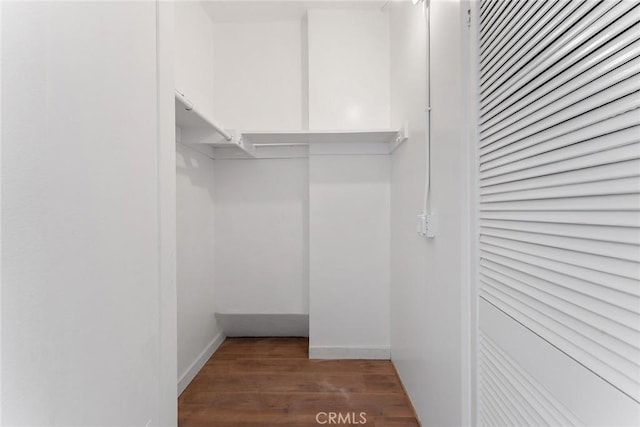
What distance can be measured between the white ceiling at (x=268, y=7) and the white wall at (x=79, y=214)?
1944mm

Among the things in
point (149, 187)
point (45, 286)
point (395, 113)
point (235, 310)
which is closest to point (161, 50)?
point (149, 187)

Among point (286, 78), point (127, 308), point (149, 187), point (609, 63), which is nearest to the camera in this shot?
point (609, 63)

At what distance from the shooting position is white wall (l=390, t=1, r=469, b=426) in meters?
1.24

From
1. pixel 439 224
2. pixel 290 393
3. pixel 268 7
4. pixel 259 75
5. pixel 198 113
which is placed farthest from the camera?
pixel 259 75

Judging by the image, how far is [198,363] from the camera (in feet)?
7.86

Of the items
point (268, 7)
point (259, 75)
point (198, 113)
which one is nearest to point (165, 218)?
point (198, 113)

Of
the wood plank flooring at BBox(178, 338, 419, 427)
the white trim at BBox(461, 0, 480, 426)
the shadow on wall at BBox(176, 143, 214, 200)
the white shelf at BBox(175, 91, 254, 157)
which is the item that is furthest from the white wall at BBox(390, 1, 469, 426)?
the shadow on wall at BBox(176, 143, 214, 200)

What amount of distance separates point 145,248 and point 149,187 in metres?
0.19

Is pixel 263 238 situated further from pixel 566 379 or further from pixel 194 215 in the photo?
pixel 566 379

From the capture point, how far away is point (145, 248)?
→ 916 millimetres

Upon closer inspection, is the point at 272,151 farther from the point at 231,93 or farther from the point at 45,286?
the point at 45,286

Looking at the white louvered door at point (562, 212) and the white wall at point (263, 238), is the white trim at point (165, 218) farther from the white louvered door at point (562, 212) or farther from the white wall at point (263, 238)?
the white wall at point (263, 238)

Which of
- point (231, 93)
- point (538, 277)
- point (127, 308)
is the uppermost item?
point (231, 93)

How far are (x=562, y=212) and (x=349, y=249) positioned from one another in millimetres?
2049
